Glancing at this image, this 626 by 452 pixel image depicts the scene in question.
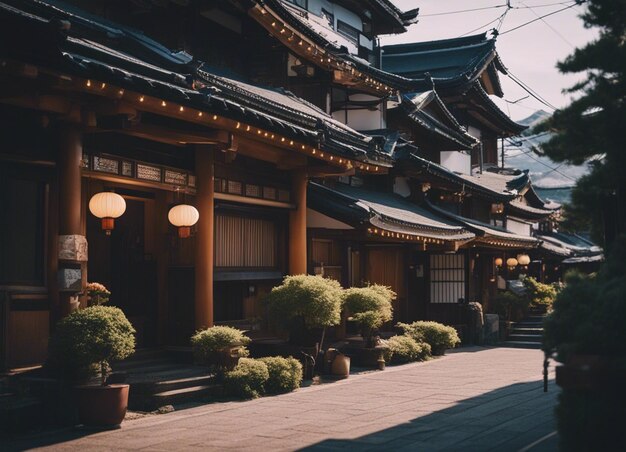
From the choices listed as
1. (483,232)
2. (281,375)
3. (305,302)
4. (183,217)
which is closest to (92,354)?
(183,217)

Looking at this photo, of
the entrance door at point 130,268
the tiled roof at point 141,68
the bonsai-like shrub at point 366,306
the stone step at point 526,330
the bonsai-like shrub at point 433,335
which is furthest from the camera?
the stone step at point 526,330

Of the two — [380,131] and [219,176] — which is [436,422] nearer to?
[219,176]

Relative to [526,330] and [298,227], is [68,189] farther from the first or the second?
[526,330]

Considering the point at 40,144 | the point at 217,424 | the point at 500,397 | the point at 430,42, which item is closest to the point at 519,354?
the point at 500,397

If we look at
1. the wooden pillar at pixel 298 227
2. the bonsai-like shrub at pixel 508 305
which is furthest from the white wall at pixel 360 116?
the bonsai-like shrub at pixel 508 305

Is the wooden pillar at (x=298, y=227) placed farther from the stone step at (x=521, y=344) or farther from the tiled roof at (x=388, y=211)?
the stone step at (x=521, y=344)

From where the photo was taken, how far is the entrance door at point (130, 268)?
1501cm

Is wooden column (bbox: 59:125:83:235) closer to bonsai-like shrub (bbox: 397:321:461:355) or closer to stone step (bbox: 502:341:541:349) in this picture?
bonsai-like shrub (bbox: 397:321:461:355)

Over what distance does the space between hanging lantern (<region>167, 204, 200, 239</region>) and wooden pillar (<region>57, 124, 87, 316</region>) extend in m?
2.52

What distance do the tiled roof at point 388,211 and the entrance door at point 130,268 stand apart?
534 cm

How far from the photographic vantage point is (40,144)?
38.2 ft

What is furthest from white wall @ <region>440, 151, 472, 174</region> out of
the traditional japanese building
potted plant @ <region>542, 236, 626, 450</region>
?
potted plant @ <region>542, 236, 626, 450</region>

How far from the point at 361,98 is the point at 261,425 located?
16183 millimetres

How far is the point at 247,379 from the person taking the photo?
44.1 feet
